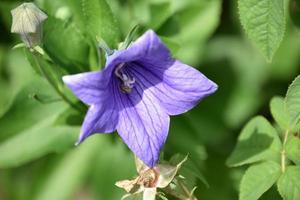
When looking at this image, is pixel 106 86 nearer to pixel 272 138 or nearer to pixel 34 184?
pixel 272 138

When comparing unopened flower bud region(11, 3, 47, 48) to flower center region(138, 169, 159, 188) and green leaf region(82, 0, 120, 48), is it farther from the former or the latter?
flower center region(138, 169, 159, 188)

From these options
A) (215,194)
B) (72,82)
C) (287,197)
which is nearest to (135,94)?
(72,82)

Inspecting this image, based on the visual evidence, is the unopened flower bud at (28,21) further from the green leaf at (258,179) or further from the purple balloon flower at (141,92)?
the green leaf at (258,179)

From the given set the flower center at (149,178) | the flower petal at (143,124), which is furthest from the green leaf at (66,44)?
the flower center at (149,178)

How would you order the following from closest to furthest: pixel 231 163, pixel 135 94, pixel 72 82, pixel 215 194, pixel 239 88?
1. pixel 72 82
2. pixel 135 94
3. pixel 231 163
4. pixel 215 194
5. pixel 239 88

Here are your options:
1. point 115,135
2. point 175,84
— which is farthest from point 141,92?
point 115,135

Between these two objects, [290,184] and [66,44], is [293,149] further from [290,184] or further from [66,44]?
[66,44]
